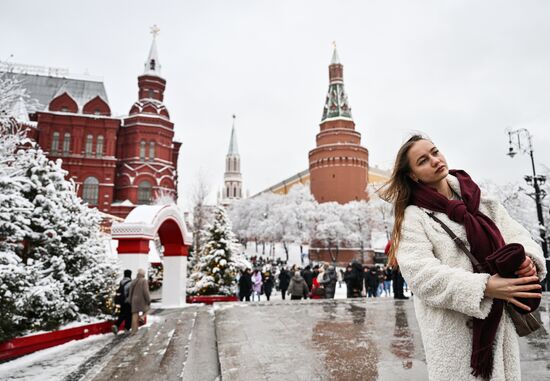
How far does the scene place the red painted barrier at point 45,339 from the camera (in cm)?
632

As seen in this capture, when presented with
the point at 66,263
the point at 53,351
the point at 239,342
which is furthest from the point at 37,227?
the point at 239,342

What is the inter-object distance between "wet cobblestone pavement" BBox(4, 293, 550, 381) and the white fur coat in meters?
2.57

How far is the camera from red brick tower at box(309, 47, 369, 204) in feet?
185

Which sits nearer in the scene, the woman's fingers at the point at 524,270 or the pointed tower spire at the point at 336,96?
the woman's fingers at the point at 524,270

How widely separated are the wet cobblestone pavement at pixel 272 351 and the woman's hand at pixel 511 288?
2.80m

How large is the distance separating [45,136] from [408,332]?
3996 centimetres

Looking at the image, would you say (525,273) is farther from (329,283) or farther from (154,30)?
(154,30)

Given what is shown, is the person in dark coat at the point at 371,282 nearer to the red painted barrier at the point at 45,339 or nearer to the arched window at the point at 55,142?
the red painted barrier at the point at 45,339

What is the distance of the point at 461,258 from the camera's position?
170cm

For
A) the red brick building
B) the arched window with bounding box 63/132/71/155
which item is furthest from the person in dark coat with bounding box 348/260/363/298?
the arched window with bounding box 63/132/71/155

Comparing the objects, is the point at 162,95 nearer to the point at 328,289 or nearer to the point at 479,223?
the point at 328,289

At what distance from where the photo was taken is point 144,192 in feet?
131

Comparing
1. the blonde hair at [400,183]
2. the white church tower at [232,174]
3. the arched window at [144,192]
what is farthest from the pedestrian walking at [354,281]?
the white church tower at [232,174]

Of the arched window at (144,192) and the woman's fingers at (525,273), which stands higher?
the arched window at (144,192)
